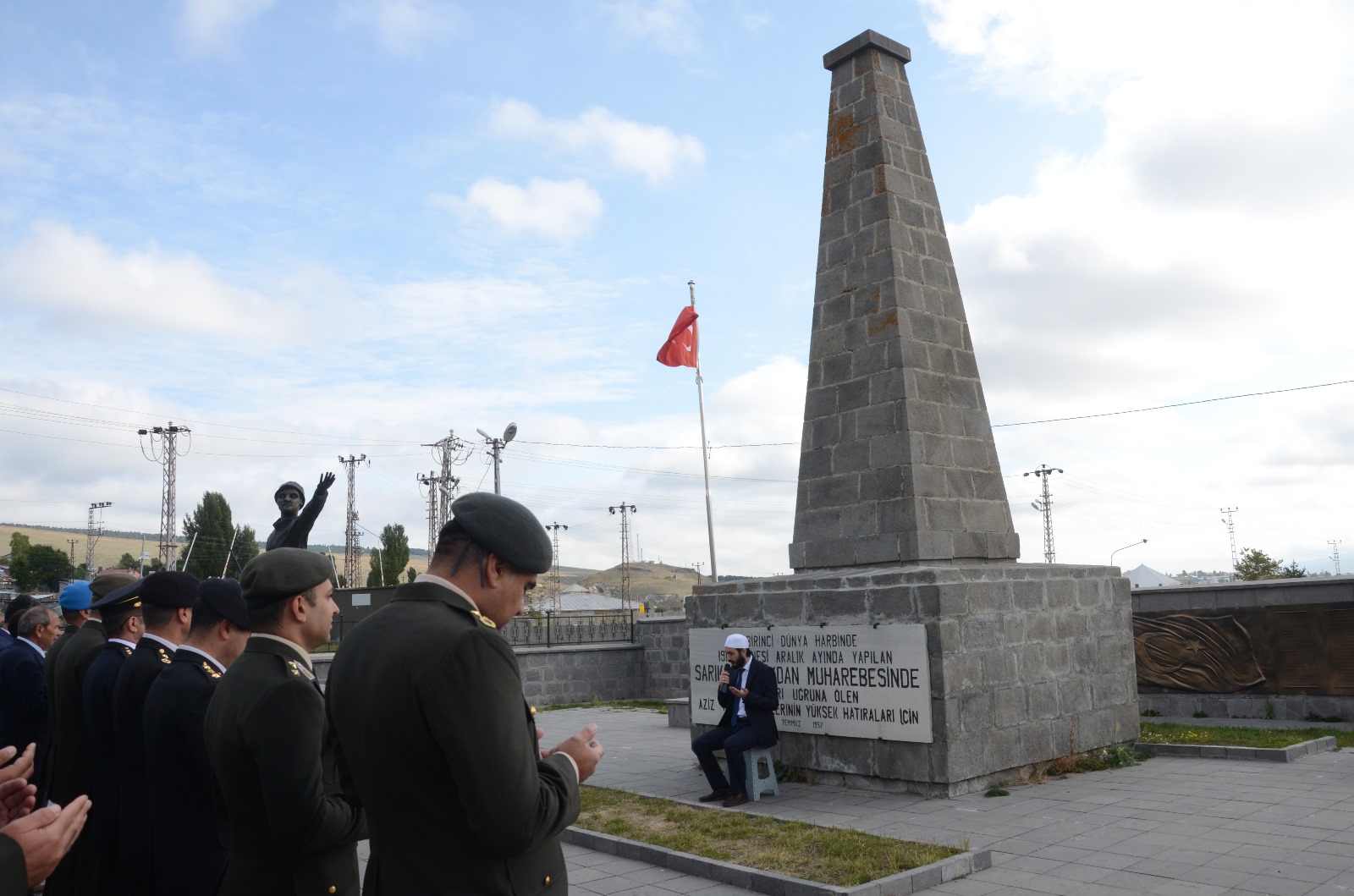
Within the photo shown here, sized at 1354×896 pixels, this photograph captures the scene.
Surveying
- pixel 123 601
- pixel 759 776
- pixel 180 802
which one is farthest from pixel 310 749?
pixel 759 776

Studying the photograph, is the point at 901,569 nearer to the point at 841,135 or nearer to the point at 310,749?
the point at 841,135

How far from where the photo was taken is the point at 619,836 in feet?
25.5

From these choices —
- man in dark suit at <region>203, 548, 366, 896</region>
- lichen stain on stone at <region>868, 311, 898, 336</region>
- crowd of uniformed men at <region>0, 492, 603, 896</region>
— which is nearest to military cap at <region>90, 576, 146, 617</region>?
crowd of uniformed men at <region>0, 492, 603, 896</region>

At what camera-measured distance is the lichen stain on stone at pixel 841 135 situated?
10961mm

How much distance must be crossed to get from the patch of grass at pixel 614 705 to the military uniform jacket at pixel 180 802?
16014 millimetres

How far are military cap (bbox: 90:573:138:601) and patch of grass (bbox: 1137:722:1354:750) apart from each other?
9.98 meters

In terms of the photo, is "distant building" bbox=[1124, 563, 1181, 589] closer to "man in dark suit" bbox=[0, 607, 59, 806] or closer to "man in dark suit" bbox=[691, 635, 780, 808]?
"man in dark suit" bbox=[691, 635, 780, 808]

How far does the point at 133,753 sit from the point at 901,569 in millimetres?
6619

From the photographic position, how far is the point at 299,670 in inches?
128

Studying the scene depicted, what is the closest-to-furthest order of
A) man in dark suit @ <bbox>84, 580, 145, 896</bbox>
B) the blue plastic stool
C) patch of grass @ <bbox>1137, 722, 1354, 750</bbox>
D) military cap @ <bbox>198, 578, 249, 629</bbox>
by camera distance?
military cap @ <bbox>198, 578, 249, 629</bbox>, man in dark suit @ <bbox>84, 580, 145, 896</bbox>, the blue plastic stool, patch of grass @ <bbox>1137, 722, 1354, 750</bbox>

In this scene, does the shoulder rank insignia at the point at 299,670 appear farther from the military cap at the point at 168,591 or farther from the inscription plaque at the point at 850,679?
the inscription plaque at the point at 850,679

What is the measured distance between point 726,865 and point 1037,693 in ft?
14.3

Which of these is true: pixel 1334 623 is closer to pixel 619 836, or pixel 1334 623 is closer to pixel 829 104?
pixel 829 104

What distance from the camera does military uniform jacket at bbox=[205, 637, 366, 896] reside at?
2.98 metres
